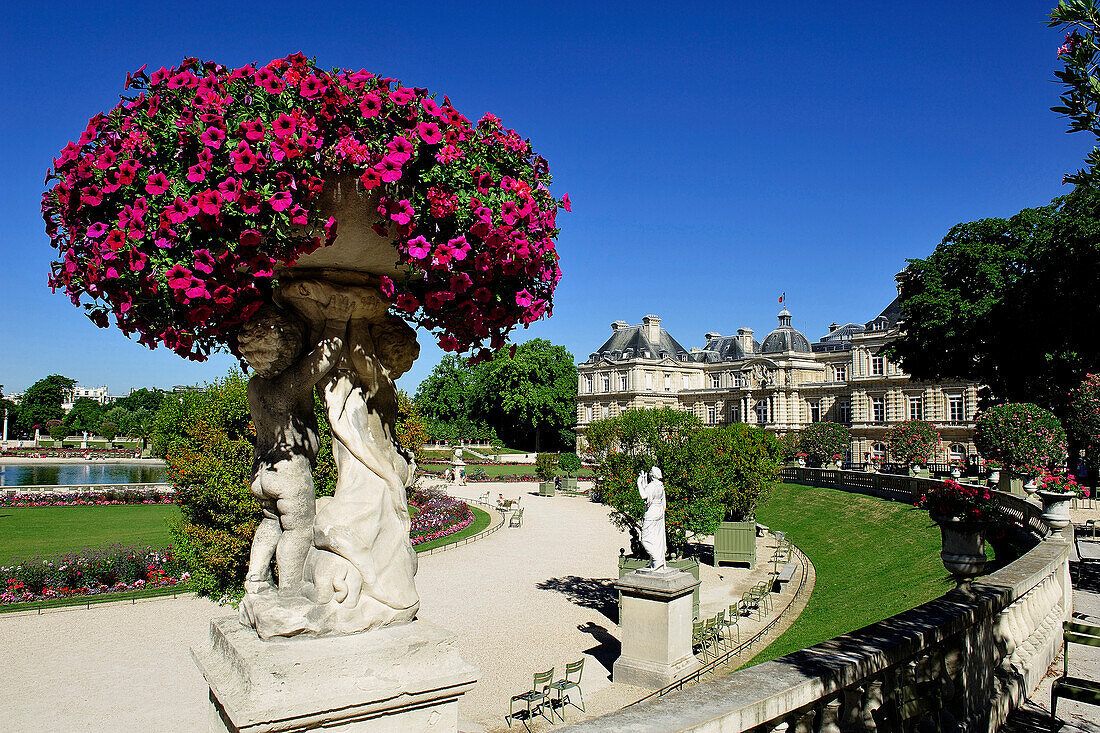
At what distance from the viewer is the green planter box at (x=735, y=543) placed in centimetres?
2005

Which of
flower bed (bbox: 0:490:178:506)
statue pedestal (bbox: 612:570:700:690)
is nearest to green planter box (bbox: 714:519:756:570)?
statue pedestal (bbox: 612:570:700:690)

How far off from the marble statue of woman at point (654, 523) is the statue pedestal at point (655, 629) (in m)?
0.28

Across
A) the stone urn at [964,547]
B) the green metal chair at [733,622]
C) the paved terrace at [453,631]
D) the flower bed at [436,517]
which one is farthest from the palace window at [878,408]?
the stone urn at [964,547]

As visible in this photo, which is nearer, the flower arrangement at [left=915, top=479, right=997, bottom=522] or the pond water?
the flower arrangement at [left=915, top=479, right=997, bottom=522]

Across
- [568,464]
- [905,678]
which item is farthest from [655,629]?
[568,464]

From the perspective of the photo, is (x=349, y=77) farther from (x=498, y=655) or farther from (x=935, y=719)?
(x=498, y=655)

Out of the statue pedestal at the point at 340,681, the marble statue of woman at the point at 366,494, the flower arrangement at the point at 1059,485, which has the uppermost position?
the marble statue of woman at the point at 366,494

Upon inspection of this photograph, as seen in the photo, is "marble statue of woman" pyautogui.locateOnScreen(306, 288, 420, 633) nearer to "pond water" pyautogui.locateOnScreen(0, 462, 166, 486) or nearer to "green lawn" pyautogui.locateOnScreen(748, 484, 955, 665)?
"green lawn" pyautogui.locateOnScreen(748, 484, 955, 665)

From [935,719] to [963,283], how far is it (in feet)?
108

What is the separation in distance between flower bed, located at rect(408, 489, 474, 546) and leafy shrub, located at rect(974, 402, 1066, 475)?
1512cm

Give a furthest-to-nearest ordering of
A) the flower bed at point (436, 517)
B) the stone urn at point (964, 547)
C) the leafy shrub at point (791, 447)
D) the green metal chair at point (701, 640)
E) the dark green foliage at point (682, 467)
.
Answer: the leafy shrub at point (791, 447) < the flower bed at point (436, 517) < the dark green foliage at point (682, 467) < the green metal chair at point (701, 640) < the stone urn at point (964, 547)

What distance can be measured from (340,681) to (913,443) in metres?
40.6

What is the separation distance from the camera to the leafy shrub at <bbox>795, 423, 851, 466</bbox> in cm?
4431

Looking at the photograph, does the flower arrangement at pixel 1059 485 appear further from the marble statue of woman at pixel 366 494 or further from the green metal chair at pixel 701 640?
the marble statue of woman at pixel 366 494
